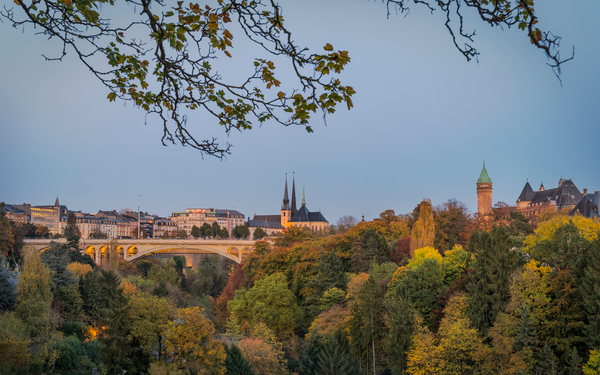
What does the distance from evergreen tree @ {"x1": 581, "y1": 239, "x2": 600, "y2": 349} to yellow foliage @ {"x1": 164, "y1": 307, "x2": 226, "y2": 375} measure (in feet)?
55.0

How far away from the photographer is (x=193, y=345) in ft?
72.9

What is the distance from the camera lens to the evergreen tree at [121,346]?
72.2 ft

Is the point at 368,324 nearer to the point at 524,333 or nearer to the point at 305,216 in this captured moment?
the point at 524,333

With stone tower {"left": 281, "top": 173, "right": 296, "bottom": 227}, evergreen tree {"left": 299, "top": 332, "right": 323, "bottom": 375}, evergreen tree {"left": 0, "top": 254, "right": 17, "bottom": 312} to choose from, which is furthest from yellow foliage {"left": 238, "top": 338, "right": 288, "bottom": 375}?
stone tower {"left": 281, "top": 173, "right": 296, "bottom": 227}

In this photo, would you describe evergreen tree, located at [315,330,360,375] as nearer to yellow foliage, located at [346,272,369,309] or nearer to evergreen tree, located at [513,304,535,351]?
yellow foliage, located at [346,272,369,309]

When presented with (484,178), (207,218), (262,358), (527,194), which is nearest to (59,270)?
(262,358)

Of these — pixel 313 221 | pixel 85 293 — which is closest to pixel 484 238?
pixel 85 293

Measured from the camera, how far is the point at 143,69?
18.2 ft

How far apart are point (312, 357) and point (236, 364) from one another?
4611 millimetres

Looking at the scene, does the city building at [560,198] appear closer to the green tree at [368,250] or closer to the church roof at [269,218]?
the green tree at [368,250]

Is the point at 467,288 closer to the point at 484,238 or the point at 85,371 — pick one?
the point at 484,238

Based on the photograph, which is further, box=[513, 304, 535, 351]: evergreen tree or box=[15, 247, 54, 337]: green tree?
box=[15, 247, 54, 337]: green tree

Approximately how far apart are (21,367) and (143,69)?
23.8 meters

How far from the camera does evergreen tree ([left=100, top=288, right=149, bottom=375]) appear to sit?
22.0 meters
